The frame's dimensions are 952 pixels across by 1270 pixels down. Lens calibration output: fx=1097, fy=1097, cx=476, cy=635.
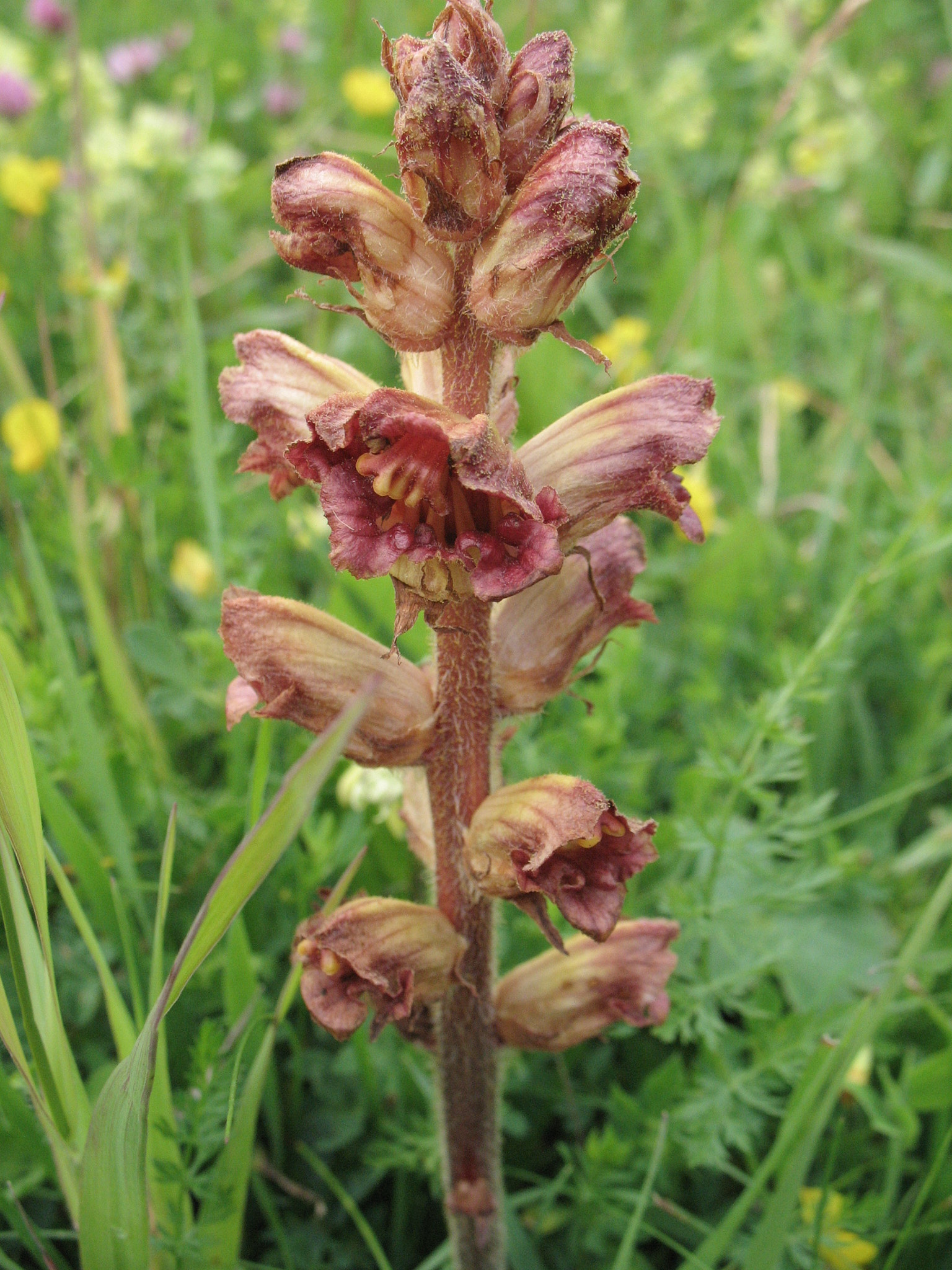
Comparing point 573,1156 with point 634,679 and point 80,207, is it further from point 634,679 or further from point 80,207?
point 80,207

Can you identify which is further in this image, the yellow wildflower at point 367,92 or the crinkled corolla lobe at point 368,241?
the yellow wildflower at point 367,92

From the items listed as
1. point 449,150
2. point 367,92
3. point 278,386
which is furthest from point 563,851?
point 367,92

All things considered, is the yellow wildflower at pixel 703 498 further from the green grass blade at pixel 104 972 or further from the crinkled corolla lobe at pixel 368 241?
the green grass blade at pixel 104 972

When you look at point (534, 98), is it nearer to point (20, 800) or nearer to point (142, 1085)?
point (20, 800)

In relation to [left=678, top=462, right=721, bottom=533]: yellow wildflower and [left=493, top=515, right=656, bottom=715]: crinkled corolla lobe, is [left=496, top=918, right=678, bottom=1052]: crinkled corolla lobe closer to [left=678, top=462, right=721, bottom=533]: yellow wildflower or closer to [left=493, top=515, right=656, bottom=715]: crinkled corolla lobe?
[left=493, top=515, right=656, bottom=715]: crinkled corolla lobe

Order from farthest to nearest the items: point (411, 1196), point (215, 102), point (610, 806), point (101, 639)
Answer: point (215, 102), point (101, 639), point (411, 1196), point (610, 806)

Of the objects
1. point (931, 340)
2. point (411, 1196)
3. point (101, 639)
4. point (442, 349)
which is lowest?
point (411, 1196)

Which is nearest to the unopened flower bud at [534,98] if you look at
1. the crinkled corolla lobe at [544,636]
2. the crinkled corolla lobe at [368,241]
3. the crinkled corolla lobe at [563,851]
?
the crinkled corolla lobe at [368,241]

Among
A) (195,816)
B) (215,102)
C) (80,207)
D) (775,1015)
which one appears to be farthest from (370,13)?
(775,1015)
